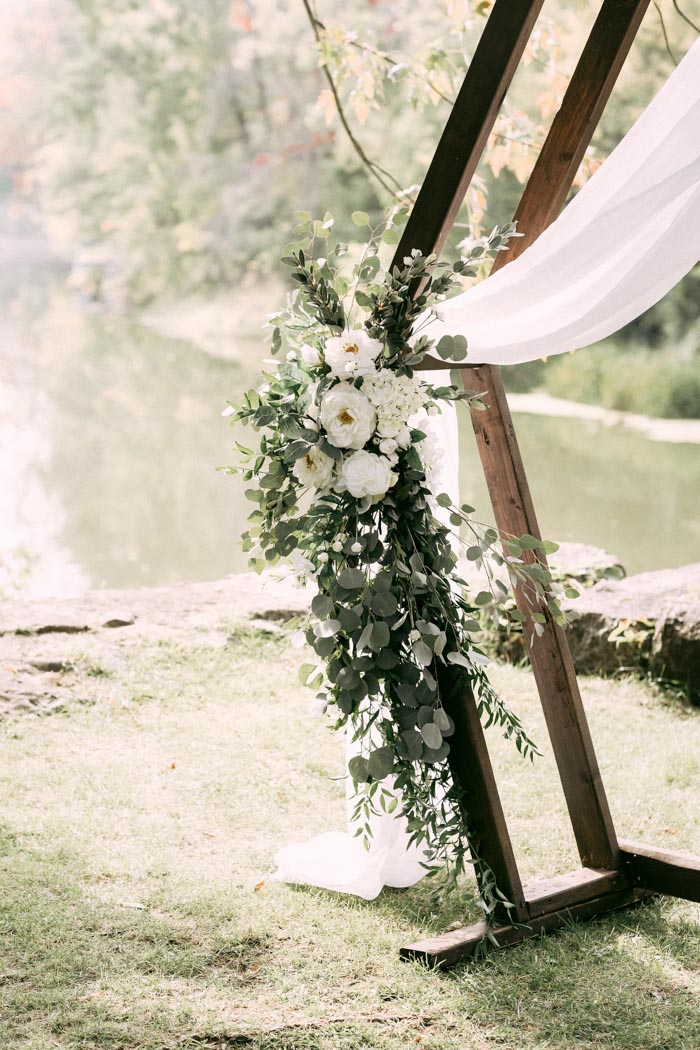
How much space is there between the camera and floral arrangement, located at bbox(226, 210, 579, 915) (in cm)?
253

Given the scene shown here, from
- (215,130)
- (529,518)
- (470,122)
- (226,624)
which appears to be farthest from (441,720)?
(215,130)

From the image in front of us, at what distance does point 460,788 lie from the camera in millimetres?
2756

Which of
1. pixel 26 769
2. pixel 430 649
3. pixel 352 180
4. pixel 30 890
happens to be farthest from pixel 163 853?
pixel 352 180

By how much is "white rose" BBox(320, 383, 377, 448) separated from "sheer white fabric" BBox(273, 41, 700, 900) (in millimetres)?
317

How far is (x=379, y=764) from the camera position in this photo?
263cm

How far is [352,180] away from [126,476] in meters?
12.1

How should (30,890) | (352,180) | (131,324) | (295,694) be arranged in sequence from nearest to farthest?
(30,890), (295,694), (352,180), (131,324)

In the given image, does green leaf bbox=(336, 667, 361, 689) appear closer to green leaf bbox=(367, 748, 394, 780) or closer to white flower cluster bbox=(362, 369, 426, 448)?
green leaf bbox=(367, 748, 394, 780)

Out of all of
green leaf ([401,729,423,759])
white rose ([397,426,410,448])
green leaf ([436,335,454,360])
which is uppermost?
green leaf ([436,335,454,360])

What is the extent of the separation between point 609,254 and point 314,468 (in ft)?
2.68

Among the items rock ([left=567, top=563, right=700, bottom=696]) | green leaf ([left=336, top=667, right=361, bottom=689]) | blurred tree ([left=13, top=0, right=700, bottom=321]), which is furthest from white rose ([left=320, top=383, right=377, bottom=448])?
blurred tree ([left=13, top=0, right=700, bottom=321])

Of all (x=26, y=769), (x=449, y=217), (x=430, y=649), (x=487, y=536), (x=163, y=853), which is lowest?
(x=163, y=853)

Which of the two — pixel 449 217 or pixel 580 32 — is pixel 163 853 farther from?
pixel 580 32

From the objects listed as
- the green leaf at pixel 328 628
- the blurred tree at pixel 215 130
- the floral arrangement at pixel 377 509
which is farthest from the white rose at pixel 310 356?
the blurred tree at pixel 215 130
